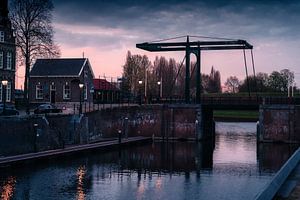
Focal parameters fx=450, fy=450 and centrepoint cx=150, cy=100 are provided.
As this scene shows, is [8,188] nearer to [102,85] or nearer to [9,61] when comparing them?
Answer: [9,61]

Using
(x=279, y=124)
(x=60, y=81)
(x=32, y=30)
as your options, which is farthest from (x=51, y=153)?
(x=279, y=124)

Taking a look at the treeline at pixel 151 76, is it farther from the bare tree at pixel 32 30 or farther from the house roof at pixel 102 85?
the bare tree at pixel 32 30

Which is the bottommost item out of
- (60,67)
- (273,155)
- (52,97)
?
(273,155)

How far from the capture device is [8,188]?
63.6 ft

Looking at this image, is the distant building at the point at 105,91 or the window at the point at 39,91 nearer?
the window at the point at 39,91

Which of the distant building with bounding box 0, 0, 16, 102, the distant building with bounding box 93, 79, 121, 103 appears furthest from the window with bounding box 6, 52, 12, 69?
the distant building with bounding box 93, 79, 121, 103

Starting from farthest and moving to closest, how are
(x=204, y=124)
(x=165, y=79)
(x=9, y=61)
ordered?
1. (x=165, y=79)
2. (x=204, y=124)
3. (x=9, y=61)

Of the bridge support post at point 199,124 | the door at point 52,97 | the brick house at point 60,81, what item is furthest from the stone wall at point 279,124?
the door at point 52,97

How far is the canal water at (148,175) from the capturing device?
19469mm

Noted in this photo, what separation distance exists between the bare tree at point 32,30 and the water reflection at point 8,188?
21801 millimetres

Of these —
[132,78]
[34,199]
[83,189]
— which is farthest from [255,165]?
[132,78]

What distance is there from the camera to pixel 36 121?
2997 centimetres

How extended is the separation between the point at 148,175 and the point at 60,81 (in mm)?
29581

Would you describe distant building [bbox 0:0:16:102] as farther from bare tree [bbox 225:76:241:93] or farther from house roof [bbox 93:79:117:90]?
bare tree [bbox 225:76:241:93]
